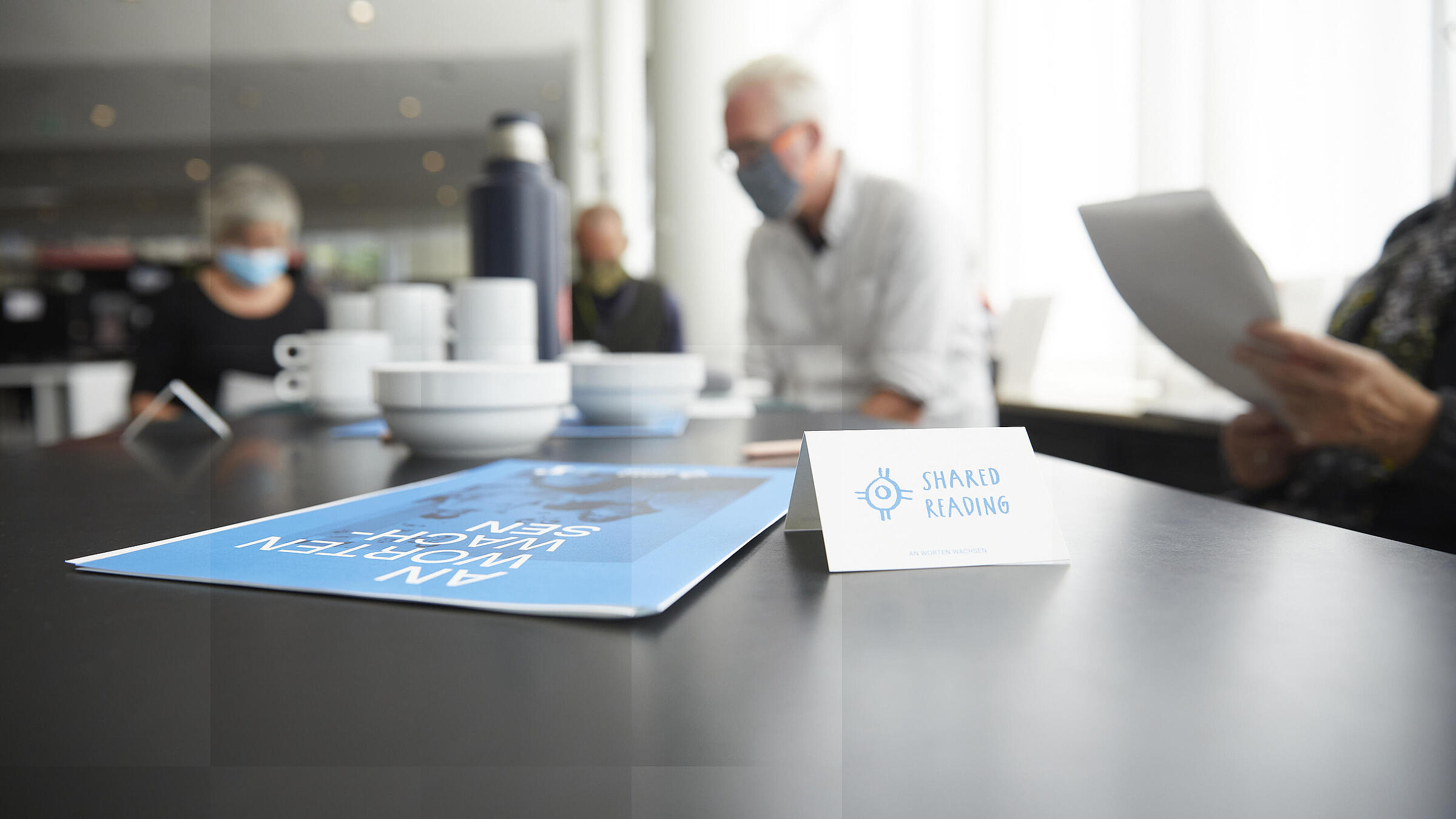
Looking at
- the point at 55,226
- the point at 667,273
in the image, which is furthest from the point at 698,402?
the point at 55,226

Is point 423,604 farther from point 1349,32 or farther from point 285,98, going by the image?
point 285,98

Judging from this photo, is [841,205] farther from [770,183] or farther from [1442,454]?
[1442,454]

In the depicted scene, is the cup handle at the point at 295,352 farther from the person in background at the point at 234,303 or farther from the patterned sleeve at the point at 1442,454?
the patterned sleeve at the point at 1442,454

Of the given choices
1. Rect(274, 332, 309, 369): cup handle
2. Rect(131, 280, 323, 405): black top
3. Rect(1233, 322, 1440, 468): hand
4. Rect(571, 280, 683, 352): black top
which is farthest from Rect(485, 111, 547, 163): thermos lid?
Rect(131, 280, 323, 405): black top

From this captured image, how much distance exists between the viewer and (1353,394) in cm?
89

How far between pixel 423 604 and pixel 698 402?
818 millimetres

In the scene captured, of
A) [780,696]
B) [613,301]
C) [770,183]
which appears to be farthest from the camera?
[613,301]

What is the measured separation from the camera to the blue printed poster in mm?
290

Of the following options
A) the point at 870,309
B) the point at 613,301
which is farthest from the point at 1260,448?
the point at 613,301

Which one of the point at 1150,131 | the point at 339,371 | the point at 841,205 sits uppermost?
the point at 1150,131

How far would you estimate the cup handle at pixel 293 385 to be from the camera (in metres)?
0.96

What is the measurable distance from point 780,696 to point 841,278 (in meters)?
1.72

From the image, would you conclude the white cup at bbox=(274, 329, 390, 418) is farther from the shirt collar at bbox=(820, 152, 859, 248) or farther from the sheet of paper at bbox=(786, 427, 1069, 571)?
the shirt collar at bbox=(820, 152, 859, 248)

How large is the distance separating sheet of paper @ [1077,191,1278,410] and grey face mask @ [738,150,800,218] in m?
0.96
